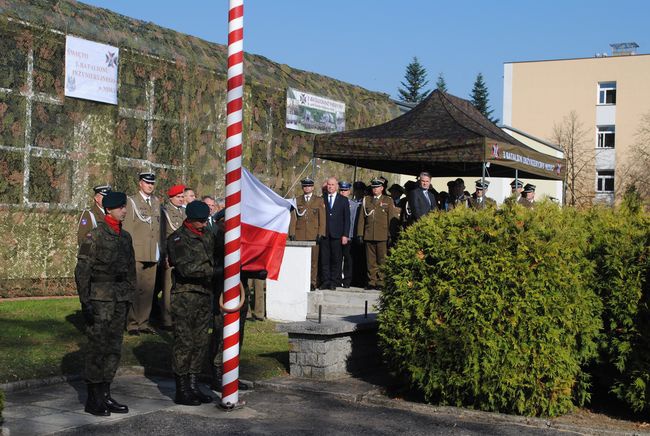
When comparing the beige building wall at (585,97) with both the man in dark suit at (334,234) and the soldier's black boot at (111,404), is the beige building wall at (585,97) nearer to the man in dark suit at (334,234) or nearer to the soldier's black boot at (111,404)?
the man in dark suit at (334,234)

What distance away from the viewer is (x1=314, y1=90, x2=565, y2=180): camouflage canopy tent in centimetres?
1370

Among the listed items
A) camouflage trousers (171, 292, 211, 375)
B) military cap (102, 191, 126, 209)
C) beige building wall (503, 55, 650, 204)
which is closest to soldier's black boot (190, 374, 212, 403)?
camouflage trousers (171, 292, 211, 375)

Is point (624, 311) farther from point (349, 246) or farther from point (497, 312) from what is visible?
point (349, 246)

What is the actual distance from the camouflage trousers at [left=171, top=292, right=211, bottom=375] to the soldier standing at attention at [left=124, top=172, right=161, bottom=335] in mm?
3925

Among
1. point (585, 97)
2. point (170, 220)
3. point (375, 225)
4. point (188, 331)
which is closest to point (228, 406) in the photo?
point (188, 331)

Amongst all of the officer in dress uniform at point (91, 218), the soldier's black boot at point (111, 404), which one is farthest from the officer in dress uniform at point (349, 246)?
the soldier's black boot at point (111, 404)

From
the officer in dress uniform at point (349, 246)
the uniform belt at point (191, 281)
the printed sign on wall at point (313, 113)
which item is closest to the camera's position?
the uniform belt at point (191, 281)

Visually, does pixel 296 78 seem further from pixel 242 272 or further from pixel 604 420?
pixel 604 420

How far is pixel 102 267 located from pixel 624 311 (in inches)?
184

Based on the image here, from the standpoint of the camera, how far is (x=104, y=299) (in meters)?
8.14

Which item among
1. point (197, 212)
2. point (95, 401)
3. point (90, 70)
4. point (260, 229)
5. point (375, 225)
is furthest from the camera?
point (375, 225)

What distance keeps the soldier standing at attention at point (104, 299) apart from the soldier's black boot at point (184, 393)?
2.01ft

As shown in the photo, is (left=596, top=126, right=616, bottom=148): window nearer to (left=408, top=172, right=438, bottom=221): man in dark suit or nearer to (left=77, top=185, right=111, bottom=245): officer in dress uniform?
(left=408, top=172, right=438, bottom=221): man in dark suit

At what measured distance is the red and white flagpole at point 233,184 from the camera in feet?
27.9
